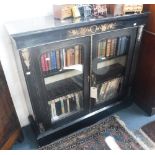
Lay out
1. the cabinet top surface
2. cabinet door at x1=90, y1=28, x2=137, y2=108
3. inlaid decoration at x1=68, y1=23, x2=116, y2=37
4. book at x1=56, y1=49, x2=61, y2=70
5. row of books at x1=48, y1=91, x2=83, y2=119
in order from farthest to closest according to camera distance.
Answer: row of books at x1=48, y1=91, x2=83, y2=119 → cabinet door at x1=90, y1=28, x2=137, y2=108 → book at x1=56, y1=49, x2=61, y2=70 → inlaid decoration at x1=68, y1=23, x2=116, y2=37 → the cabinet top surface

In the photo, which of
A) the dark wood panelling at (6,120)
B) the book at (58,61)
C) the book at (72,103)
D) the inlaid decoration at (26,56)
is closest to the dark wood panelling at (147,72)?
the book at (72,103)

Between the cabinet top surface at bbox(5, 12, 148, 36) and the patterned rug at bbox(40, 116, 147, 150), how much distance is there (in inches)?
39.4

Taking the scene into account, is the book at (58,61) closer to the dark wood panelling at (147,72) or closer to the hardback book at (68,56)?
the hardback book at (68,56)

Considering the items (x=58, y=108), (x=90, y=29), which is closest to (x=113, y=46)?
(x=90, y=29)

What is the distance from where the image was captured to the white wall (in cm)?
121

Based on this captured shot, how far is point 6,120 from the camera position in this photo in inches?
53.2

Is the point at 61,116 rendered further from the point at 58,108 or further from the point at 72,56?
the point at 72,56

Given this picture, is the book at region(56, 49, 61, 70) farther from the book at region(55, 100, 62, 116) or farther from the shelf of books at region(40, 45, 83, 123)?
the book at region(55, 100, 62, 116)

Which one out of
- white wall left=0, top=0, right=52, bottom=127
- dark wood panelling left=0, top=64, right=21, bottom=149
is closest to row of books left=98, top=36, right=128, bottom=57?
white wall left=0, top=0, right=52, bottom=127

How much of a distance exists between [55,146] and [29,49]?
913 mm

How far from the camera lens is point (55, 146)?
5.04ft

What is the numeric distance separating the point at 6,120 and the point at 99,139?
820 millimetres

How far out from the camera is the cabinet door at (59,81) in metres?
1.18
